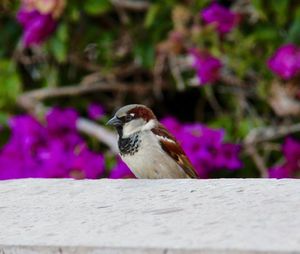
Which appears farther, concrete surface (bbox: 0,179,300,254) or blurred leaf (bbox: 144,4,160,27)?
blurred leaf (bbox: 144,4,160,27)

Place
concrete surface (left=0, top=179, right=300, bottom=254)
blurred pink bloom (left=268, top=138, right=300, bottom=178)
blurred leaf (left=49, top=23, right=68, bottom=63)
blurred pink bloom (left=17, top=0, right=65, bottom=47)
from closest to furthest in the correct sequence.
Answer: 1. concrete surface (left=0, top=179, right=300, bottom=254)
2. blurred pink bloom (left=268, top=138, right=300, bottom=178)
3. blurred pink bloom (left=17, top=0, right=65, bottom=47)
4. blurred leaf (left=49, top=23, right=68, bottom=63)

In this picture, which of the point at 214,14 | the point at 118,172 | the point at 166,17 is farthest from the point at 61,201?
the point at 166,17

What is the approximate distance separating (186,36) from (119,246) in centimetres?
263

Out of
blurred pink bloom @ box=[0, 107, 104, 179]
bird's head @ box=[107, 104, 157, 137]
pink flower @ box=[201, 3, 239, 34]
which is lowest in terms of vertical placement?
blurred pink bloom @ box=[0, 107, 104, 179]

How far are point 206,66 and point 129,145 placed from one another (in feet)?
3.16

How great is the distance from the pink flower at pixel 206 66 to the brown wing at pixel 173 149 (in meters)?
0.77

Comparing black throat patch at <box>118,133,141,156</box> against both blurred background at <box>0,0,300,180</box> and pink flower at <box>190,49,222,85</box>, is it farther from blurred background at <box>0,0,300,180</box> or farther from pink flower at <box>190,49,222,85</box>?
pink flower at <box>190,49,222,85</box>

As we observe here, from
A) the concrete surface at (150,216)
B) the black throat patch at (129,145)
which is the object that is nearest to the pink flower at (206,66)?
the black throat patch at (129,145)

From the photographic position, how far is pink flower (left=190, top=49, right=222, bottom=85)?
4.05 meters

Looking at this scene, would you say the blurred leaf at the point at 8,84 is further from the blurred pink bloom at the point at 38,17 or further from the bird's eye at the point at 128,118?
the bird's eye at the point at 128,118

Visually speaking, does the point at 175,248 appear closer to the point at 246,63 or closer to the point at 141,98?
the point at 246,63

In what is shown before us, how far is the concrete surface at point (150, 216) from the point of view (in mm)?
1663

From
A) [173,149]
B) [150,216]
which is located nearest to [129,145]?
[173,149]

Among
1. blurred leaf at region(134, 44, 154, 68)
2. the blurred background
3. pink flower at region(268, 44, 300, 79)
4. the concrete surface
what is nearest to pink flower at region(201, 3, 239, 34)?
the blurred background
